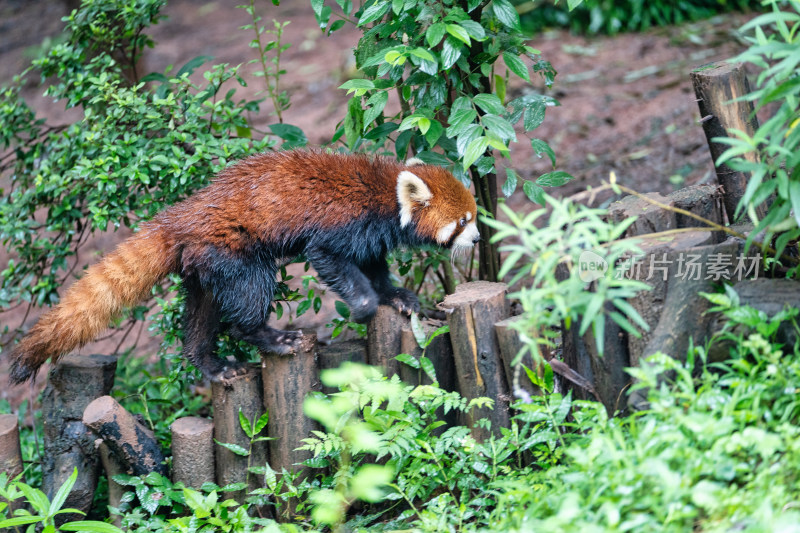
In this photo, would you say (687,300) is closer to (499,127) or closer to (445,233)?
(499,127)

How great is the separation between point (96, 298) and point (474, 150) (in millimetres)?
1960

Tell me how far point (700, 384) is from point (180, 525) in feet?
7.41

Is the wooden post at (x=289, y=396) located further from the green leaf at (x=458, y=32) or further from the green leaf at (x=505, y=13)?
the green leaf at (x=505, y=13)

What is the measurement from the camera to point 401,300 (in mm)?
3645

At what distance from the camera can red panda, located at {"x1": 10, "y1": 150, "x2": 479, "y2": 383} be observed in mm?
3459

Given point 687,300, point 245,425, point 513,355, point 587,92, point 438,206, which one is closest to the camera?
point 687,300

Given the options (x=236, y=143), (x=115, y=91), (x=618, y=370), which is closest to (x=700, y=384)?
(x=618, y=370)

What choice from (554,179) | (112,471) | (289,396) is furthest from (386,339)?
(112,471)

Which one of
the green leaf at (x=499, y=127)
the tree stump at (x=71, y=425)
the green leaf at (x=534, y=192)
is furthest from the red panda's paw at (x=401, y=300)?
the tree stump at (x=71, y=425)

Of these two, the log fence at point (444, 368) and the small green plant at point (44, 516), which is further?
the small green plant at point (44, 516)

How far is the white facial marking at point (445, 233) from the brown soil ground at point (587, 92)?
1.96 m

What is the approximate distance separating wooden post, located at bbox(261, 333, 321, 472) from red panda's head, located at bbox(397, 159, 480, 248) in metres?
0.84

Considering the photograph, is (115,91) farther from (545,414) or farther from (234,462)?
(545,414)

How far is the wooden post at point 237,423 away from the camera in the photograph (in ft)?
11.3
